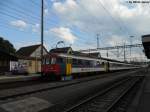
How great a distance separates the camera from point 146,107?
12344mm

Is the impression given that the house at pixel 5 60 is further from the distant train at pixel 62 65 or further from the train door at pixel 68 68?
the train door at pixel 68 68

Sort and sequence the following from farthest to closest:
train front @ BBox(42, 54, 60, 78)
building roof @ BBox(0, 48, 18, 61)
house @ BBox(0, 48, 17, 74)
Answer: house @ BBox(0, 48, 17, 74) < building roof @ BBox(0, 48, 18, 61) < train front @ BBox(42, 54, 60, 78)

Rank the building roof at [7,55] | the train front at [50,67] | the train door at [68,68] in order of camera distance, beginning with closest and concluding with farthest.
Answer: the train front at [50,67] → the train door at [68,68] → the building roof at [7,55]

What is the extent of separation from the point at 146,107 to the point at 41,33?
25255 mm

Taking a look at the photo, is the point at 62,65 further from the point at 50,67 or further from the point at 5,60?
the point at 5,60

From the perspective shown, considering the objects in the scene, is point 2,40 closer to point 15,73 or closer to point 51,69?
point 15,73

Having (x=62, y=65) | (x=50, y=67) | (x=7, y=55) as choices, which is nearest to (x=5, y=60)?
(x=7, y=55)

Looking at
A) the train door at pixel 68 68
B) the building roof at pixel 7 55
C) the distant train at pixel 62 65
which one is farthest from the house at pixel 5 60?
the train door at pixel 68 68

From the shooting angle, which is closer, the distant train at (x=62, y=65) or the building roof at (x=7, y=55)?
the distant train at (x=62, y=65)

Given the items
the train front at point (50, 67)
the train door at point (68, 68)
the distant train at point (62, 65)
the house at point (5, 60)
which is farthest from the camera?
the house at point (5, 60)

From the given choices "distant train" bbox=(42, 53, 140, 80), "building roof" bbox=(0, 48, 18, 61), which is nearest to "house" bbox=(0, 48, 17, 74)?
"building roof" bbox=(0, 48, 18, 61)

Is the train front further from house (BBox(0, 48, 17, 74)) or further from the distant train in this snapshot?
house (BBox(0, 48, 17, 74))

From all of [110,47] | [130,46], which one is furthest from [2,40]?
[130,46]

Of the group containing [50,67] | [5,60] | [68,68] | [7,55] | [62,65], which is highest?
[7,55]
